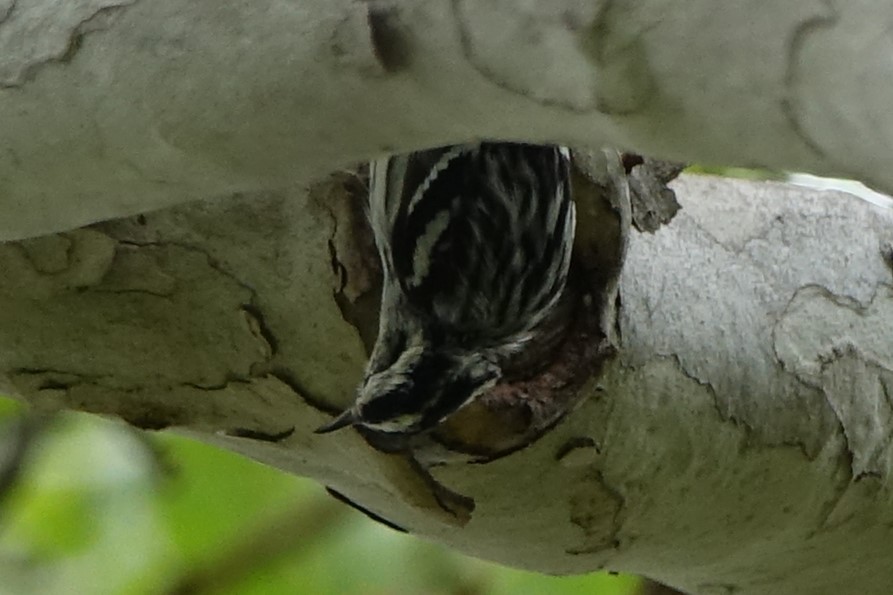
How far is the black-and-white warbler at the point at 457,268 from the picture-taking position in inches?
34.7

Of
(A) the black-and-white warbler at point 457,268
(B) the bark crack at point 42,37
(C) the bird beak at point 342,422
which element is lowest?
(C) the bird beak at point 342,422

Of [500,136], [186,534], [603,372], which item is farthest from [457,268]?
[186,534]

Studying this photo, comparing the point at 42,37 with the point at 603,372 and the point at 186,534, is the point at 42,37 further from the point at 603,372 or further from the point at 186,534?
the point at 186,534

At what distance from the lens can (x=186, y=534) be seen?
168cm

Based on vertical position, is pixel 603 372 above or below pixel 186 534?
above

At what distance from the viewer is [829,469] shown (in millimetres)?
1016

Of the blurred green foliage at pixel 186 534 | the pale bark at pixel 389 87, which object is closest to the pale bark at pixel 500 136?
the pale bark at pixel 389 87

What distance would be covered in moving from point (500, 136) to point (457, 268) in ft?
→ 1.49

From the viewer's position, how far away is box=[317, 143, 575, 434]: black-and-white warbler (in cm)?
88

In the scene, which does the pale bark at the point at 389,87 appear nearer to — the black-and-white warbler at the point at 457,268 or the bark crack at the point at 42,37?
the bark crack at the point at 42,37

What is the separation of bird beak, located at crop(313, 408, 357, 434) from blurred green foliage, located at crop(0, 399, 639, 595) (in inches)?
25.4

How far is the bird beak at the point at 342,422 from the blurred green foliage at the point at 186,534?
646 millimetres

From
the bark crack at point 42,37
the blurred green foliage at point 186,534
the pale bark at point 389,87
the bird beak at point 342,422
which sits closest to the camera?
the pale bark at point 389,87

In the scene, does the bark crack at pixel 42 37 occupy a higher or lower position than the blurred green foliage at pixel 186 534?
higher
